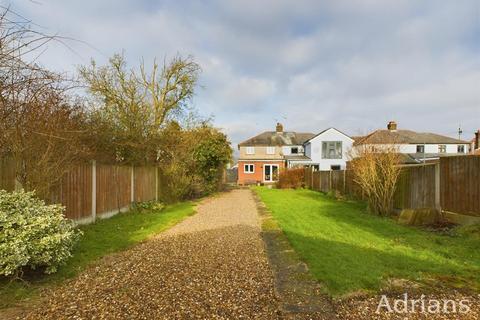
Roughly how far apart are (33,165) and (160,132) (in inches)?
424

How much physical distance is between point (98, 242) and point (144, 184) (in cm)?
758

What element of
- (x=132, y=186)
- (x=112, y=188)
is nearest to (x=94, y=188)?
(x=112, y=188)

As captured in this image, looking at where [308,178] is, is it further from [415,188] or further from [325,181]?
[415,188]

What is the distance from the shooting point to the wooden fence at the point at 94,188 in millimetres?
8195

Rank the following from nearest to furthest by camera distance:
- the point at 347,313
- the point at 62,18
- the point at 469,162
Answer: the point at 62,18 < the point at 347,313 < the point at 469,162

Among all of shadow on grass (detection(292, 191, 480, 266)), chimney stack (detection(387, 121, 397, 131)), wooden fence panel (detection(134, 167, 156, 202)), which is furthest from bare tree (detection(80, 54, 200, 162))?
chimney stack (detection(387, 121, 397, 131))

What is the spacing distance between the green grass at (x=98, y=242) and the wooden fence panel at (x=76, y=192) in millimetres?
512

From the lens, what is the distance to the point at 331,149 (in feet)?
127

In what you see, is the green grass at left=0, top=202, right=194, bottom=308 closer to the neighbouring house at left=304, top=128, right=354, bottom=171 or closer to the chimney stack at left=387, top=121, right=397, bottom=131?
the neighbouring house at left=304, top=128, right=354, bottom=171

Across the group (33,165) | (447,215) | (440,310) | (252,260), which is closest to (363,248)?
(252,260)

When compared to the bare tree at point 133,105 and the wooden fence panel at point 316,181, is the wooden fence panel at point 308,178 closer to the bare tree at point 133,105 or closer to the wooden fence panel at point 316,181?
the wooden fence panel at point 316,181

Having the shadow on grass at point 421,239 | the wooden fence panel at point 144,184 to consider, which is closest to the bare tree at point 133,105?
the wooden fence panel at point 144,184

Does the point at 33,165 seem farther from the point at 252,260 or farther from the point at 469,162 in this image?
the point at 469,162

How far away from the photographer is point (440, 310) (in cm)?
369
